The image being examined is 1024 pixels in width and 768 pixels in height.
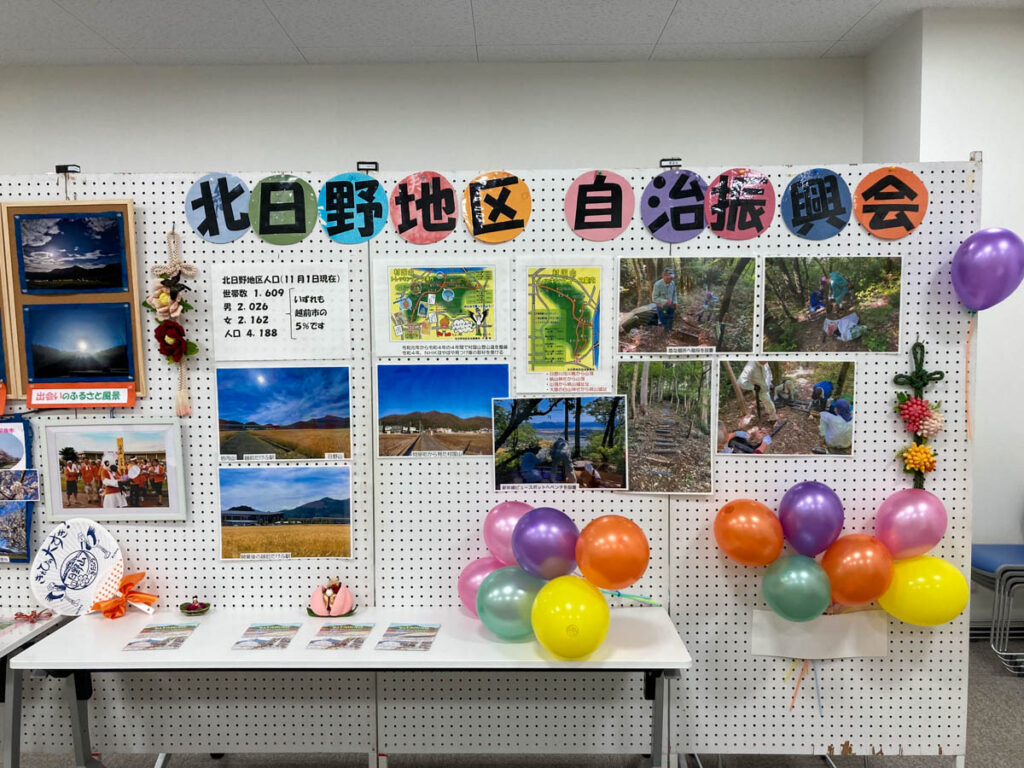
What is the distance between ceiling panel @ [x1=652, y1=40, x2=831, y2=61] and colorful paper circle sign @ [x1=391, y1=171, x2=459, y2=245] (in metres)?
2.67

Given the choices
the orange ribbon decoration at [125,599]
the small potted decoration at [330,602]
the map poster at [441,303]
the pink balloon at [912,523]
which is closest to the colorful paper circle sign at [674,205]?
the map poster at [441,303]

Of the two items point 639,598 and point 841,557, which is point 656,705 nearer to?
point 639,598

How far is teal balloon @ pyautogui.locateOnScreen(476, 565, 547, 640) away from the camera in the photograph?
5.49 feet

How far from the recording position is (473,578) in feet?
6.07

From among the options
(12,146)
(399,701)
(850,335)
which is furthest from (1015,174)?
(12,146)

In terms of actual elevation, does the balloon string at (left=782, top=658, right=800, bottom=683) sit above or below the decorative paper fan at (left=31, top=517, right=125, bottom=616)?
below

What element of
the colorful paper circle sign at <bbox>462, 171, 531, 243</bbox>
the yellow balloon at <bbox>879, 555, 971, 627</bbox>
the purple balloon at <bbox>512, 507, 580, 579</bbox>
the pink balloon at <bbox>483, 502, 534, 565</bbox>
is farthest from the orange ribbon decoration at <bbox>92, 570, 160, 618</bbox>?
the yellow balloon at <bbox>879, 555, 971, 627</bbox>

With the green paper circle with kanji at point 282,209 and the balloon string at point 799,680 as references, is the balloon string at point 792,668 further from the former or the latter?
the green paper circle with kanji at point 282,209

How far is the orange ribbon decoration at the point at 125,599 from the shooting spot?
74.0 inches

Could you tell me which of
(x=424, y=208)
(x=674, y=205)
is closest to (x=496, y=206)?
(x=424, y=208)

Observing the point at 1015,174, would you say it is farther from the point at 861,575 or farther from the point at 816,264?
the point at 861,575

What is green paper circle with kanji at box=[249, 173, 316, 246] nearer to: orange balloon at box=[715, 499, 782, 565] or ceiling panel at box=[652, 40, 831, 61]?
orange balloon at box=[715, 499, 782, 565]

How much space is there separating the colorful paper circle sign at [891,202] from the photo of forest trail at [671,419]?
631 millimetres

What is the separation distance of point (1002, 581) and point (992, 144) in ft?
7.85
